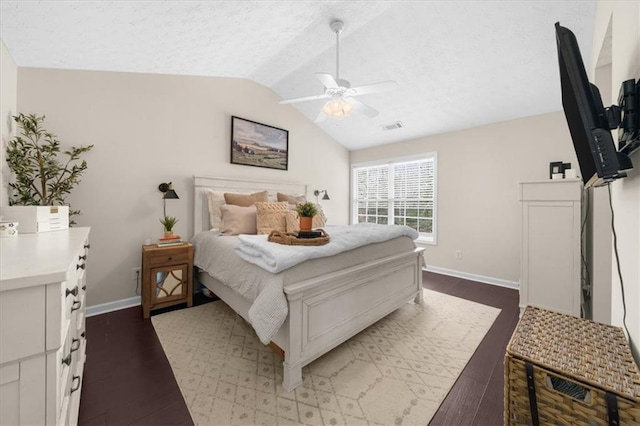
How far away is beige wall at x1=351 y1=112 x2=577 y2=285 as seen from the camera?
129 inches

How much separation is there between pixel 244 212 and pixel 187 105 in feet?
5.05

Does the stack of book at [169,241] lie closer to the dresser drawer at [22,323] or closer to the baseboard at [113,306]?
the baseboard at [113,306]

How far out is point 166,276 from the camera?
2652 mm

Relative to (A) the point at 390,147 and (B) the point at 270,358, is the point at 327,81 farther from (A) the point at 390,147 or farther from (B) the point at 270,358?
(A) the point at 390,147

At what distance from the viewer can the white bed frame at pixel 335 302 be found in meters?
1.60

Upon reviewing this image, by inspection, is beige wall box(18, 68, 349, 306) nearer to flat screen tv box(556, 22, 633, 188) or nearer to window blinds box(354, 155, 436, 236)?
window blinds box(354, 155, 436, 236)

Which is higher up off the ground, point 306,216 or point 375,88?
point 375,88

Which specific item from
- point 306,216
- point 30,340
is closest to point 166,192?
point 306,216

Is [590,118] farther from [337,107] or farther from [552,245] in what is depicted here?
[552,245]

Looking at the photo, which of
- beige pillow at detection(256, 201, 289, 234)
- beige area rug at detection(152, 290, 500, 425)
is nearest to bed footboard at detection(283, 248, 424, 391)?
beige area rug at detection(152, 290, 500, 425)

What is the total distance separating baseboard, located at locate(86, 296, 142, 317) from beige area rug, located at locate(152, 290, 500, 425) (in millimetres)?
508

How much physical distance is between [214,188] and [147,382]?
225cm

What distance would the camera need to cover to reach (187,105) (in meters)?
3.16

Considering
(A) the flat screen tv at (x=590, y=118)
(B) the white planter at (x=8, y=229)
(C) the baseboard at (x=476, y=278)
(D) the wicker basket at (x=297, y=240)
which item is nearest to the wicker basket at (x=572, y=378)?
(A) the flat screen tv at (x=590, y=118)
